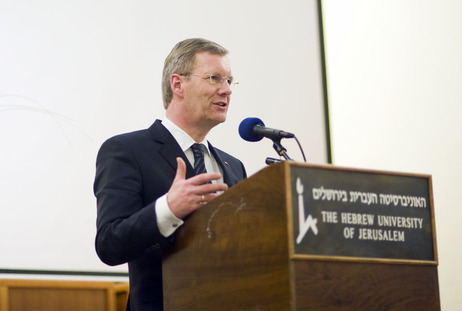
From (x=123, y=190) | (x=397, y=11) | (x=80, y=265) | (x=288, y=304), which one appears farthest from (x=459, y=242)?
(x=288, y=304)

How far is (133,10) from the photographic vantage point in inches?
156

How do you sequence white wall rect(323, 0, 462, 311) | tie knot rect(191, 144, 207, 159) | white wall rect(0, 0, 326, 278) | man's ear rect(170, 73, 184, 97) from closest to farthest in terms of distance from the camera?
tie knot rect(191, 144, 207, 159)
man's ear rect(170, 73, 184, 97)
white wall rect(0, 0, 326, 278)
white wall rect(323, 0, 462, 311)

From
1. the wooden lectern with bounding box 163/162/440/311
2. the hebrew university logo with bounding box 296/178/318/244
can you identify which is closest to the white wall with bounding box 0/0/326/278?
the wooden lectern with bounding box 163/162/440/311

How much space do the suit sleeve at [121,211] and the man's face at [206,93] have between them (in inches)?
15.8

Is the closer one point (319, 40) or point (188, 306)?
point (188, 306)

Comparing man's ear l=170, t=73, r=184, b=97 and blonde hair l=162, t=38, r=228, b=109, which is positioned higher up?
blonde hair l=162, t=38, r=228, b=109

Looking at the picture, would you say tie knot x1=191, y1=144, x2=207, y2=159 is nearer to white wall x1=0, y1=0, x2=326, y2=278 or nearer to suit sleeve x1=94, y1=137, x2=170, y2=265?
suit sleeve x1=94, y1=137, x2=170, y2=265

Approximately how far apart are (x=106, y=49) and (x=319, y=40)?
149cm

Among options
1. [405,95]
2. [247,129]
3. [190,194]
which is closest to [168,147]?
[247,129]

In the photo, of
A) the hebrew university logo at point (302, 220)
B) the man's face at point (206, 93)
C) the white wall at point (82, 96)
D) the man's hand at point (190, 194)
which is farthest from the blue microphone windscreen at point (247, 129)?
the white wall at point (82, 96)

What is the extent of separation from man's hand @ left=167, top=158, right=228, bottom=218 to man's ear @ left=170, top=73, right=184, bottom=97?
2.81ft

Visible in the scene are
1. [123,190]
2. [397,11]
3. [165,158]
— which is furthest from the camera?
[397,11]

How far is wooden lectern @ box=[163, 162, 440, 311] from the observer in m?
1.60

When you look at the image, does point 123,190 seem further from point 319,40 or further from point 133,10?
point 319,40
